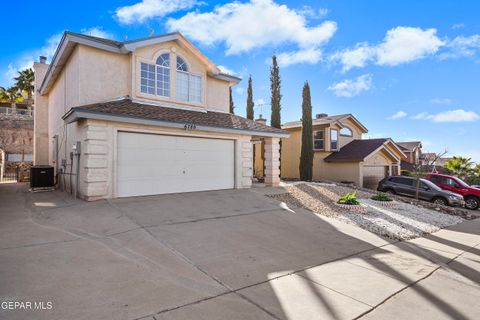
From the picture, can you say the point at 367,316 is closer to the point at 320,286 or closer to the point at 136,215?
the point at 320,286

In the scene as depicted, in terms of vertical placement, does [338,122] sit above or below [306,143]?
above

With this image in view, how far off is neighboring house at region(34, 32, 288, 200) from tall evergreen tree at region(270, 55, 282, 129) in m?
7.41

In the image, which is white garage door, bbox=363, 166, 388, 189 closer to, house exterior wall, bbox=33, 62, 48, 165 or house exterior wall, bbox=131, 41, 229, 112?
house exterior wall, bbox=131, 41, 229, 112

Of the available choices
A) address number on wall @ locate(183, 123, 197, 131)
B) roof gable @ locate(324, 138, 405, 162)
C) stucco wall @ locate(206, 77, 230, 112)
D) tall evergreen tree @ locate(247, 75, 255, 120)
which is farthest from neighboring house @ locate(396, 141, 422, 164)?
address number on wall @ locate(183, 123, 197, 131)

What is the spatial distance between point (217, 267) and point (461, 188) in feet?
56.9

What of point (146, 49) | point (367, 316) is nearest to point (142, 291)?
point (367, 316)

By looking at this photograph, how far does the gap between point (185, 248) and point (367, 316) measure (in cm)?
341

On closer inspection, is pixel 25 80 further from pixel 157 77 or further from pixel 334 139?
pixel 334 139

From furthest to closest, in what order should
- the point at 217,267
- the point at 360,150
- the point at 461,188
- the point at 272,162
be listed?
the point at 360,150 → the point at 461,188 → the point at 272,162 → the point at 217,267

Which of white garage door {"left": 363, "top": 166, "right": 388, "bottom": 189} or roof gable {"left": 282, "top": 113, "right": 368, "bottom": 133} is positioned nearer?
white garage door {"left": 363, "top": 166, "right": 388, "bottom": 189}

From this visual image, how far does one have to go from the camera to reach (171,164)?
35.3 feet

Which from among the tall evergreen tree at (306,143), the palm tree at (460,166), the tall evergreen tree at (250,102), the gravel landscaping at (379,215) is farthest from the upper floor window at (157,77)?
the palm tree at (460,166)

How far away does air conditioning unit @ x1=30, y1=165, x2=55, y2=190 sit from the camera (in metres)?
11.6
